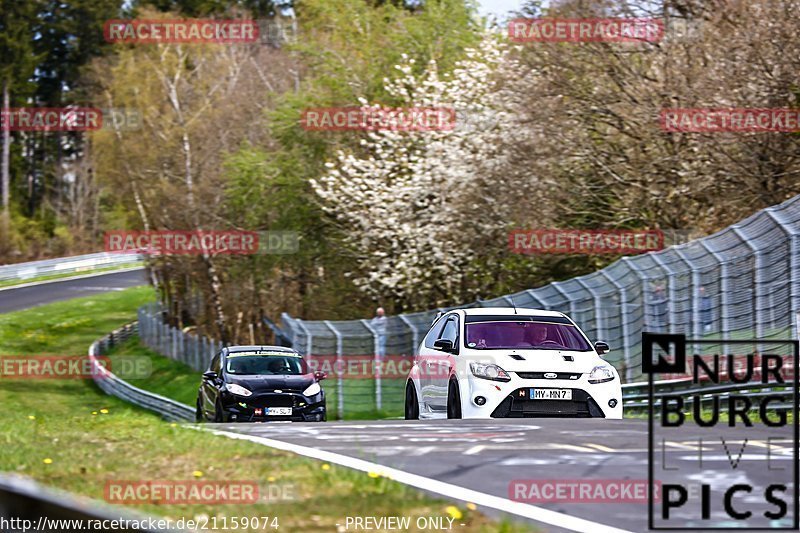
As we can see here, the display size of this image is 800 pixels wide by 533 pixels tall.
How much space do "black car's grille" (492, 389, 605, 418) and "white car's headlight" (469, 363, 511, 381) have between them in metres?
0.23

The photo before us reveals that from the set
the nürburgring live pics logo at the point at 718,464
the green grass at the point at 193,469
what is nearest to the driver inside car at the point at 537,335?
the nürburgring live pics logo at the point at 718,464

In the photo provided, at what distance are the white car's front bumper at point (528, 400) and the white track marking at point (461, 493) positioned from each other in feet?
12.2

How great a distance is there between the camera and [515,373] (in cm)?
1533

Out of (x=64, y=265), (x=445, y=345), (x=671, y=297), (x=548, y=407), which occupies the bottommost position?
(x=548, y=407)

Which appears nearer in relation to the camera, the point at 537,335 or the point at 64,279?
the point at 537,335

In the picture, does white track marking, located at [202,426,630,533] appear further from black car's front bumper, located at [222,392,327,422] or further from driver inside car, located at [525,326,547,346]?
black car's front bumper, located at [222,392,327,422]

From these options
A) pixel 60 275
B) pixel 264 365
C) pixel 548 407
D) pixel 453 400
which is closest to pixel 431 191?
pixel 264 365

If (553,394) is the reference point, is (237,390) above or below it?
below

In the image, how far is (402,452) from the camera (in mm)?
11367

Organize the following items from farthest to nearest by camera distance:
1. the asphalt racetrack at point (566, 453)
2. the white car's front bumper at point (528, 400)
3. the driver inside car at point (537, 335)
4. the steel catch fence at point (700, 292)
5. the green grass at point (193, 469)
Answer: the steel catch fence at point (700, 292) < the driver inside car at point (537, 335) < the white car's front bumper at point (528, 400) < the asphalt racetrack at point (566, 453) < the green grass at point (193, 469)

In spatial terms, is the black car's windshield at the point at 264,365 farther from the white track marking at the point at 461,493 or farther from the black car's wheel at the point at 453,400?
the white track marking at the point at 461,493

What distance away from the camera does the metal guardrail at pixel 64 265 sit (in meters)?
75.7

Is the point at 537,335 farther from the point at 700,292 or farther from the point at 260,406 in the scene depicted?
the point at 260,406

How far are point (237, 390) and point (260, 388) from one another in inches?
14.2
